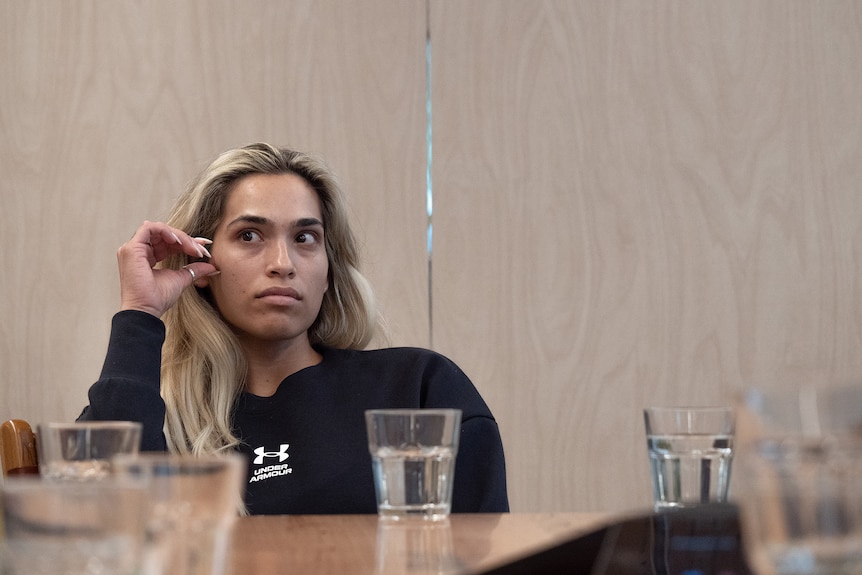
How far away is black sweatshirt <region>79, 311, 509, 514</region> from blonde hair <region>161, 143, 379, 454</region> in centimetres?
6

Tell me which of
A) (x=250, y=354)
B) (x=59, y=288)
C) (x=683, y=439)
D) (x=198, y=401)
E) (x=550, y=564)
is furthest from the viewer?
(x=59, y=288)

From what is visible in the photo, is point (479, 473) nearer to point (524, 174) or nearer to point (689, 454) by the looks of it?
point (689, 454)

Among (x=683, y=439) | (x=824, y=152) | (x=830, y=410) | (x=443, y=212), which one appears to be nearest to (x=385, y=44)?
(x=443, y=212)

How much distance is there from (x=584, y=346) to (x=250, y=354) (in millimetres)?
966

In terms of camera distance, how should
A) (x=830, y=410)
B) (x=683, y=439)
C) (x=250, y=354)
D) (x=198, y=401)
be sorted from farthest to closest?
1. (x=250, y=354)
2. (x=198, y=401)
3. (x=683, y=439)
4. (x=830, y=410)

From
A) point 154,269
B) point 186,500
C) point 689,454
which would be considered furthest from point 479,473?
point 186,500

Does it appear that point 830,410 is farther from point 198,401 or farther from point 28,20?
point 28,20

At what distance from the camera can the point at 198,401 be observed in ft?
6.43

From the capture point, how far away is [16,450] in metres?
1.40

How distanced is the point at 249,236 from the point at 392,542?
4.20ft

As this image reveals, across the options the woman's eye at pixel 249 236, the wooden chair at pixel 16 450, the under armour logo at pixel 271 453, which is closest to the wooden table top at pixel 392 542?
the wooden chair at pixel 16 450

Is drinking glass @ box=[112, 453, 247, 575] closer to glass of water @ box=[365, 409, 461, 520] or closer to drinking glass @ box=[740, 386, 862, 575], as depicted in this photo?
drinking glass @ box=[740, 386, 862, 575]

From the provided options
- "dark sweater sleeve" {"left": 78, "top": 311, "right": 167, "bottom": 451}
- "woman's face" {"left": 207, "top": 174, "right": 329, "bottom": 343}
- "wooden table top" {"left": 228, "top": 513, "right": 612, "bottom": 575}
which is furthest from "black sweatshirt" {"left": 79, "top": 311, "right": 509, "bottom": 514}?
"wooden table top" {"left": 228, "top": 513, "right": 612, "bottom": 575}

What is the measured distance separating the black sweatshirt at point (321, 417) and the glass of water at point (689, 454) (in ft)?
2.59
